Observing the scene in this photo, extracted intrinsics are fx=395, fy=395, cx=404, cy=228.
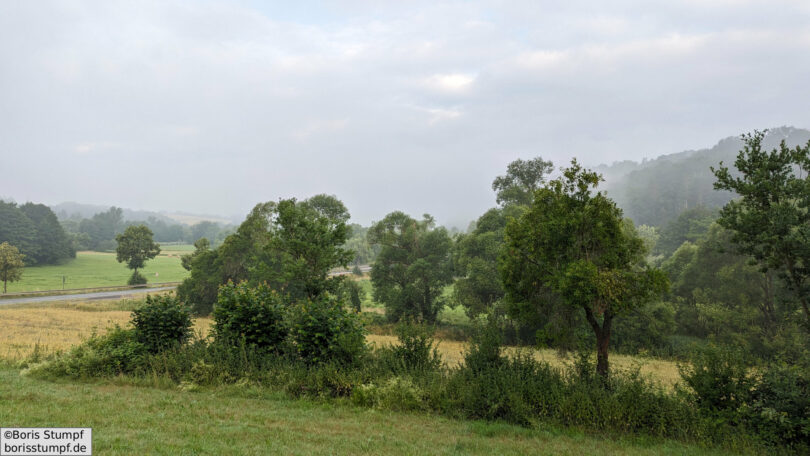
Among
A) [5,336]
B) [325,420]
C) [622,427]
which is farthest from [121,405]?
[5,336]

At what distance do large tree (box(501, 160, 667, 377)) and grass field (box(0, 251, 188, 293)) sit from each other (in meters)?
63.5

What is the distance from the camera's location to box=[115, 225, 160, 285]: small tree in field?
59.1 meters

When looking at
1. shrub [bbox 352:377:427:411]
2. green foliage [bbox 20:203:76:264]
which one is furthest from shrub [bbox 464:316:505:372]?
green foliage [bbox 20:203:76:264]

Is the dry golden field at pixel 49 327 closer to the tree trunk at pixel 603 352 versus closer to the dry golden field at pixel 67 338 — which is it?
the dry golden field at pixel 67 338

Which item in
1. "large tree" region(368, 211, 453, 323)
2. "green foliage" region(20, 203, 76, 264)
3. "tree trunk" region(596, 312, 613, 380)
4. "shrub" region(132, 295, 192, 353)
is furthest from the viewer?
"green foliage" region(20, 203, 76, 264)

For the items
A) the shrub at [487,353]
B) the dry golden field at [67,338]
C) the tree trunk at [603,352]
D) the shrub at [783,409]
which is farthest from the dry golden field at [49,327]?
the shrub at [783,409]

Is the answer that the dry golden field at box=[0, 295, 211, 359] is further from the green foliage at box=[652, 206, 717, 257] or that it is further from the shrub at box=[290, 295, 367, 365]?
the green foliage at box=[652, 206, 717, 257]

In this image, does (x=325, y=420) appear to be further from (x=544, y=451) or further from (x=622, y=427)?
(x=622, y=427)

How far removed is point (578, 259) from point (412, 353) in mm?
5684

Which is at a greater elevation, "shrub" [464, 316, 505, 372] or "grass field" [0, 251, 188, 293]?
"shrub" [464, 316, 505, 372]

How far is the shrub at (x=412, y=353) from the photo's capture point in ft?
34.4

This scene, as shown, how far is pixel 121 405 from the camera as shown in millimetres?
7789

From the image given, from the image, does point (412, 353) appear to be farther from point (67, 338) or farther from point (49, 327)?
point (49, 327)

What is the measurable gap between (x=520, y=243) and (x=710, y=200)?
5745 inches
